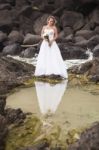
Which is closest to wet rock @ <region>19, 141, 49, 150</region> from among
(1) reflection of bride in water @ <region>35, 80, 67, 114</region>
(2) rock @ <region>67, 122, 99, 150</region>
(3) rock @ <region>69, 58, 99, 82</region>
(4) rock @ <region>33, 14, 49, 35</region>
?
(2) rock @ <region>67, 122, 99, 150</region>

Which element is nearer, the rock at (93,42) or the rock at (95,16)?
the rock at (93,42)

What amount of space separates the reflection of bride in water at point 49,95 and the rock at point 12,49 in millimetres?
13465

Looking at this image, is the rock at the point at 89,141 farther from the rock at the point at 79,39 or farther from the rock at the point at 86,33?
the rock at the point at 86,33

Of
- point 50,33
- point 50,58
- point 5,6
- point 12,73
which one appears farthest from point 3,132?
point 5,6

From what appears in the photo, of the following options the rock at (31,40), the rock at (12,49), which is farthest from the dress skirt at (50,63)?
the rock at (31,40)

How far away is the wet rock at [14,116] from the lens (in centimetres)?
1130

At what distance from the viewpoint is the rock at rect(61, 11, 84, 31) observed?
33.7 meters

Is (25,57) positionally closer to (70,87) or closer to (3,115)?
(70,87)

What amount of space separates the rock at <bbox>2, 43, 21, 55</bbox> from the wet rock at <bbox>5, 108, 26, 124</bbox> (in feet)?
57.2

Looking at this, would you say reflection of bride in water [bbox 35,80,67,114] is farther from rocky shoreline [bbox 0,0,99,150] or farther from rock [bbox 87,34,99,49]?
rock [bbox 87,34,99,49]

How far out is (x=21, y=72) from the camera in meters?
17.3

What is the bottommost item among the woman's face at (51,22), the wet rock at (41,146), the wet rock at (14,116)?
the wet rock at (14,116)

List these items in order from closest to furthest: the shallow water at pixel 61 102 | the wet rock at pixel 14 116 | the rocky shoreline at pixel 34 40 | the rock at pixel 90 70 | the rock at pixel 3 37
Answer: the rocky shoreline at pixel 34 40, the wet rock at pixel 14 116, the shallow water at pixel 61 102, the rock at pixel 90 70, the rock at pixel 3 37

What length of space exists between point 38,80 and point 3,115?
486cm
